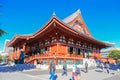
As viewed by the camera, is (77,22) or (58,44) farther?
(77,22)

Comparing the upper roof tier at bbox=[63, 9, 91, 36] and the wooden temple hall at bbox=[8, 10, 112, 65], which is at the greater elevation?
the upper roof tier at bbox=[63, 9, 91, 36]

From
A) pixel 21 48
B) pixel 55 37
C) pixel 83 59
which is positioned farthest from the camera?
pixel 21 48

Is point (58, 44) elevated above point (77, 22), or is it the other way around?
point (77, 22)

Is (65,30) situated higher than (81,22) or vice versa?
(81,22)

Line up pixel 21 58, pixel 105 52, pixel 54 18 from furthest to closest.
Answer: pixel 105 52 → pixel 21 58 → pixel 54 18

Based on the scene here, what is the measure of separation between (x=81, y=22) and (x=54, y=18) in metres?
15.9

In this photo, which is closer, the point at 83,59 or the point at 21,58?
the point at 83,59

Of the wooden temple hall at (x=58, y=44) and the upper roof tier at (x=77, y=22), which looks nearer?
the wooden temple hall at (x=58, y=44)

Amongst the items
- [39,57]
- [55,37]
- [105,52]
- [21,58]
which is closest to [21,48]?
[21,58]

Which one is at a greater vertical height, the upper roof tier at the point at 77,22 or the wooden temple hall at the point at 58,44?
the upper roof tier at the point at 77,22

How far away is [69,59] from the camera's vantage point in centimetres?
2619

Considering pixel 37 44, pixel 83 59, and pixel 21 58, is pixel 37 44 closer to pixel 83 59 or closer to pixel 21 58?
pixel 21 58

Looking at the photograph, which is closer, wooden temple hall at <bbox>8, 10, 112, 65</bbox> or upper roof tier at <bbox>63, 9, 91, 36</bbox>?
wooden temple hall at <bbox>8, 10, 112, 65</bbox>

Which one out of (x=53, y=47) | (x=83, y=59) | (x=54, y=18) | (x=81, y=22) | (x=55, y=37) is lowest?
(x=83, y=59)
